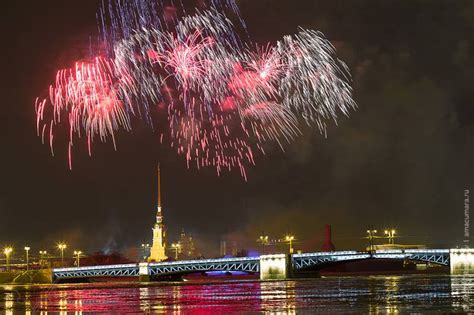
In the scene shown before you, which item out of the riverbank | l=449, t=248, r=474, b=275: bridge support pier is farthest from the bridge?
the riverbank

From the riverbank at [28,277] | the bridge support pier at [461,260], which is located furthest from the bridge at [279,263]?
the riverbank at [28,277]

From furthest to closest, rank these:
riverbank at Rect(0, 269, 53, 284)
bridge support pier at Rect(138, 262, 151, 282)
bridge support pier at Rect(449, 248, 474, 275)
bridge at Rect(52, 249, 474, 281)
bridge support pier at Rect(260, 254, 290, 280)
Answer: riverbank at Rect(0, 269, 53, 284) < bridge support pier at Rect(138, 262, 151, 282) < bridge support pier at Rect(260, 254, 290, 280) < bridge at Rect(52, 249, 474, 281) < bridge support pier at Rect(449, 248, 474, 275)

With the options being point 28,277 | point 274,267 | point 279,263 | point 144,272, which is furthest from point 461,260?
point 28,277

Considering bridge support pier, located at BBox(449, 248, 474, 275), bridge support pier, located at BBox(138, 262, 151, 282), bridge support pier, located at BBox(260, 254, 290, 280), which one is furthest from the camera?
bridge support pier, located at BBox(138, 262, 151, 282)

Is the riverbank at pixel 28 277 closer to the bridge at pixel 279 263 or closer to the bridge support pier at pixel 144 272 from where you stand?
the bridge at pixel 279 263

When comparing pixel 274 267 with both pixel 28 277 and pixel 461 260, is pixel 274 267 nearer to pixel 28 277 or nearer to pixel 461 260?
pixel 461 260

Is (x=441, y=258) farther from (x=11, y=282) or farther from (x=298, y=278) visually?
(x=11, y=282)

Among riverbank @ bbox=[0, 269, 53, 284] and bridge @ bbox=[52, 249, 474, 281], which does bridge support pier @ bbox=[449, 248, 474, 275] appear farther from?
riverbank @ bbox=[0, 269, 53, 284]
